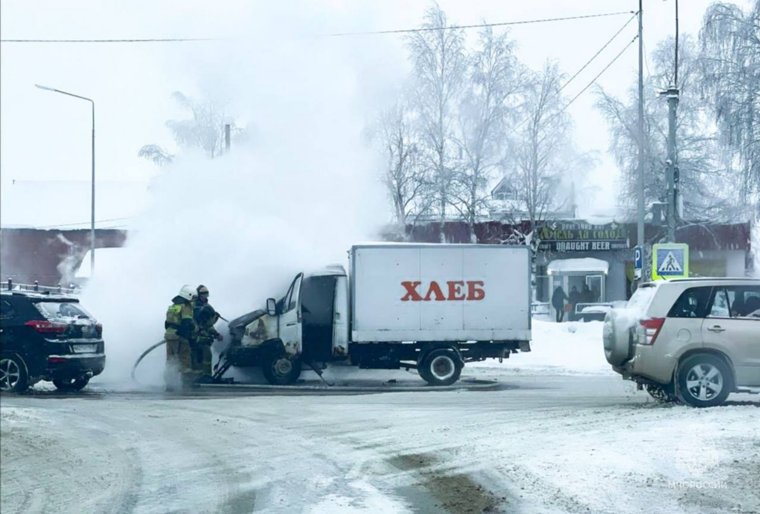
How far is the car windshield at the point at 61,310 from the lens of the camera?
46.5 ft

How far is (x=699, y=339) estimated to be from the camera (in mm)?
12125

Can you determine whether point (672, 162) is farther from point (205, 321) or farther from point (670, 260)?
point (205, 321)

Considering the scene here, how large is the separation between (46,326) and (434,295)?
20.8 feet

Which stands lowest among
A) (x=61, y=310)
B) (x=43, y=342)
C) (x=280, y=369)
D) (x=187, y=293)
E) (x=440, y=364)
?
(x=280, y=369)

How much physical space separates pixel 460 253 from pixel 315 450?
7992 millimetres

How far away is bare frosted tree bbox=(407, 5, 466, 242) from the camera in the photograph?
3506cm

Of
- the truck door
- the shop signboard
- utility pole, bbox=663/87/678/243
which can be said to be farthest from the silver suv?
the shop signboard

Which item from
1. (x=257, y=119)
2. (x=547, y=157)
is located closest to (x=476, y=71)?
(x=547, y=157)

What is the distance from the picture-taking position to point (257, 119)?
2509 cm

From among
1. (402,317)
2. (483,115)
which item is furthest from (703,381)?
(483,115)

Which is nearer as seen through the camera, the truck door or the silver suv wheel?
the silver suv wheel

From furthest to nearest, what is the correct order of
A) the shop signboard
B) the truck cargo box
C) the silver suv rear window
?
the shop signboard < the truck cargo box < the silver suv rear window

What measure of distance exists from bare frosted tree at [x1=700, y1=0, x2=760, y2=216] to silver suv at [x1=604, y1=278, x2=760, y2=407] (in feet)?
46.9

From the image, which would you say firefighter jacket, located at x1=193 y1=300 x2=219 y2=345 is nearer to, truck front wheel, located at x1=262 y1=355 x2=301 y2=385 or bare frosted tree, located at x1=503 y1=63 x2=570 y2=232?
truck front wheel, located at x1=262 y1=355 x2=301 y2=385
